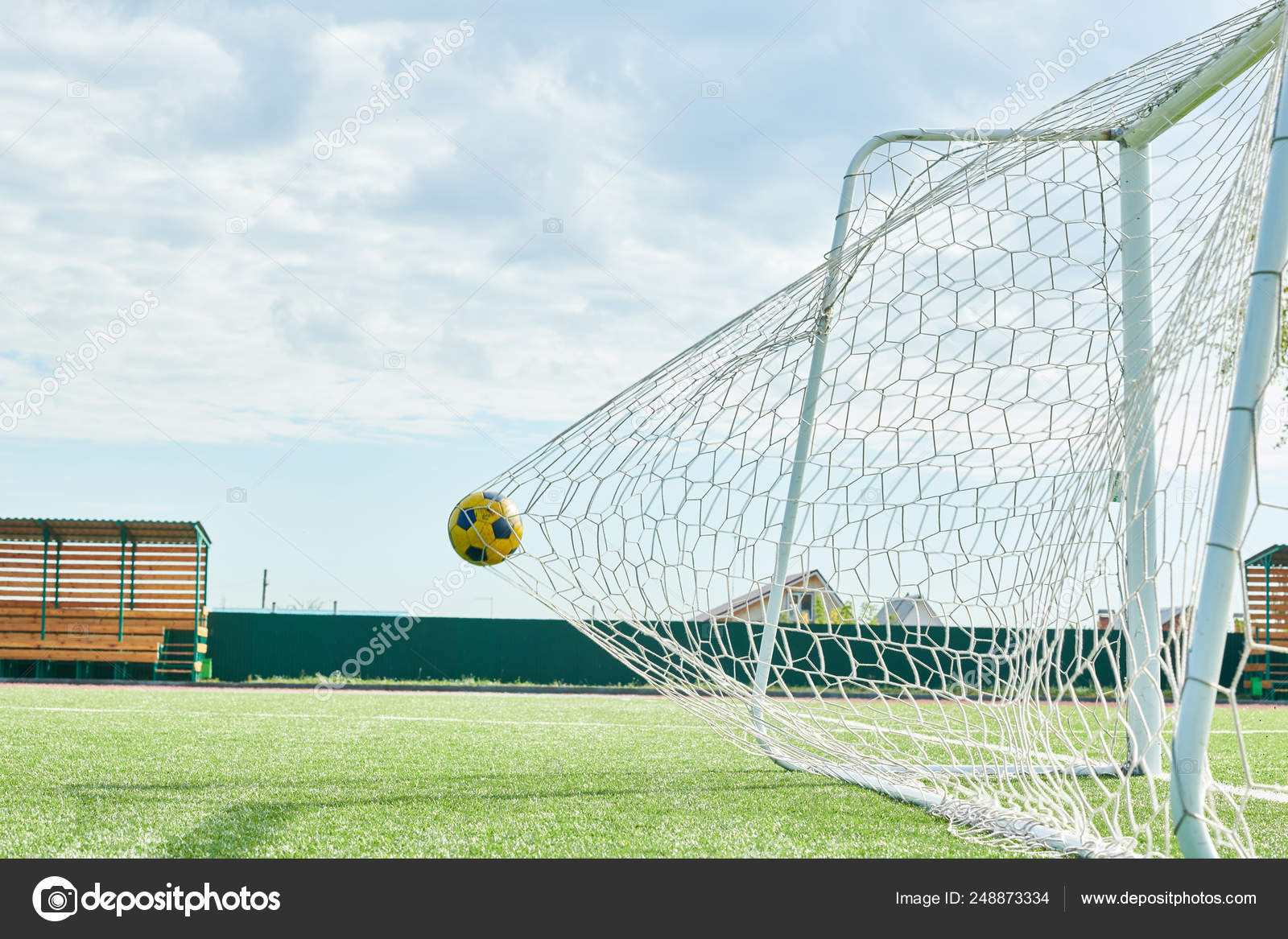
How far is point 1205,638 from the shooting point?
2.09m

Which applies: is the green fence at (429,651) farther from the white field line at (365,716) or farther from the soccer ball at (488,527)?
the soccer ball at (488,527)

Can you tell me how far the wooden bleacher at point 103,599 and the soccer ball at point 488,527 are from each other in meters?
15.2

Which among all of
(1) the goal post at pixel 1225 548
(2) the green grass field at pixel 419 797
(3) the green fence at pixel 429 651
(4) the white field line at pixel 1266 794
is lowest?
(3) the green fence at pixel 429 651

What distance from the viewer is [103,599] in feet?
61.1

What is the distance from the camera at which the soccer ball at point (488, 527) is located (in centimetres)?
438

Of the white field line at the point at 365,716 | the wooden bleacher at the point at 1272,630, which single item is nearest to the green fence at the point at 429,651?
the white field line at the point at 365,716

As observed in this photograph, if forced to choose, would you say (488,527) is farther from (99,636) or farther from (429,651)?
(99,636)

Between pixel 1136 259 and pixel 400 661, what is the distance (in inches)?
610

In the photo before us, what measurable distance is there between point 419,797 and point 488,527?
3.98ft

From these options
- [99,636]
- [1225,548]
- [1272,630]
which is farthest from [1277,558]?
[99,636]

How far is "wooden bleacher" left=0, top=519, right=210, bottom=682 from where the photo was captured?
59.2 feet
